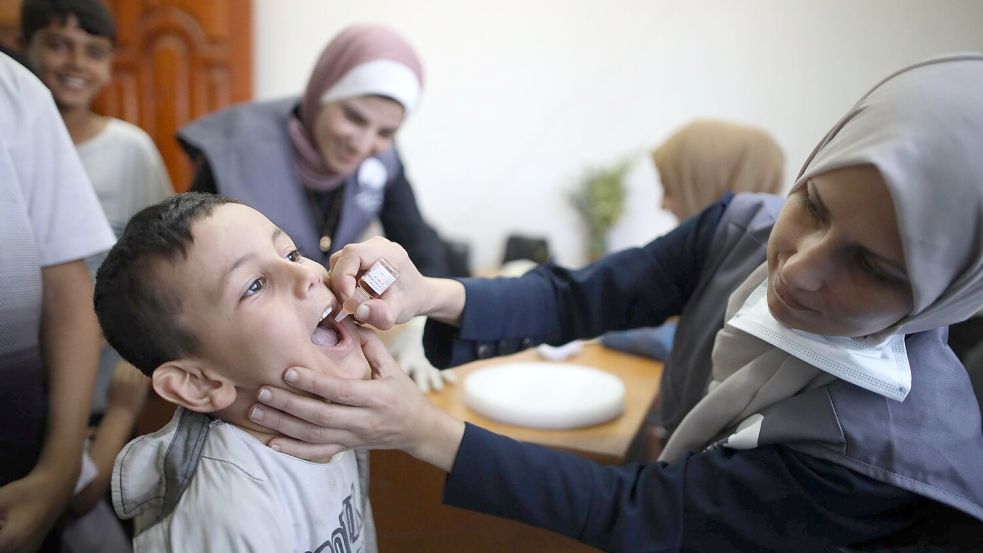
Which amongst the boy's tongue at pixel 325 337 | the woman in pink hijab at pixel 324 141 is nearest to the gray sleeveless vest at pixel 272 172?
the woman in pink hijab at pixel 324 141

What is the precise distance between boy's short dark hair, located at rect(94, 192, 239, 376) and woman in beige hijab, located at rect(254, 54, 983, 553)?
0.12 metres

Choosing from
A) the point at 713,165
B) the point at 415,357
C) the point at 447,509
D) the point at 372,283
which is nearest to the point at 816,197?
the point at 372,283

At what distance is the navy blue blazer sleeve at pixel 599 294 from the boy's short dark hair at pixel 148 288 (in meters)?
0.38

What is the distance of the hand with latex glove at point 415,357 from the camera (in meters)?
1.19

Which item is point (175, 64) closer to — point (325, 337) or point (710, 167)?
point (710, 167)

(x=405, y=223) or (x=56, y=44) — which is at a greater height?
(x=56, y=44)

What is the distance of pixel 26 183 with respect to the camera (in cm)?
73

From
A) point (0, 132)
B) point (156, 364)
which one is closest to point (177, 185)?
point (0, 132)

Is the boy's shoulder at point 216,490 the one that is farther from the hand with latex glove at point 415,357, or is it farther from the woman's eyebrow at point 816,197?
the woman's eyebrow at point 816,197

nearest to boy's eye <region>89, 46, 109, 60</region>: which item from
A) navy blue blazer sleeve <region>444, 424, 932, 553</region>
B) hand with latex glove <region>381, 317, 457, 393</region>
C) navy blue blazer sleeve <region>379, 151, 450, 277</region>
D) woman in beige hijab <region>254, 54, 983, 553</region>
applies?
navy blue blazer sleeve <region>379, 151, 450, 277</region>

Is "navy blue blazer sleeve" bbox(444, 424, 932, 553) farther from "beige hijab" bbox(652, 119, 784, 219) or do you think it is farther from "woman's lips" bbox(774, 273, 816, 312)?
"beige hijab" bbox(652, 119, 784, 219)

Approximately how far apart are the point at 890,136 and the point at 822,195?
80 millimetres

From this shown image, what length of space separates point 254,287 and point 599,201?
78.2 inches

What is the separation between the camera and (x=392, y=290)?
2.52 feet
